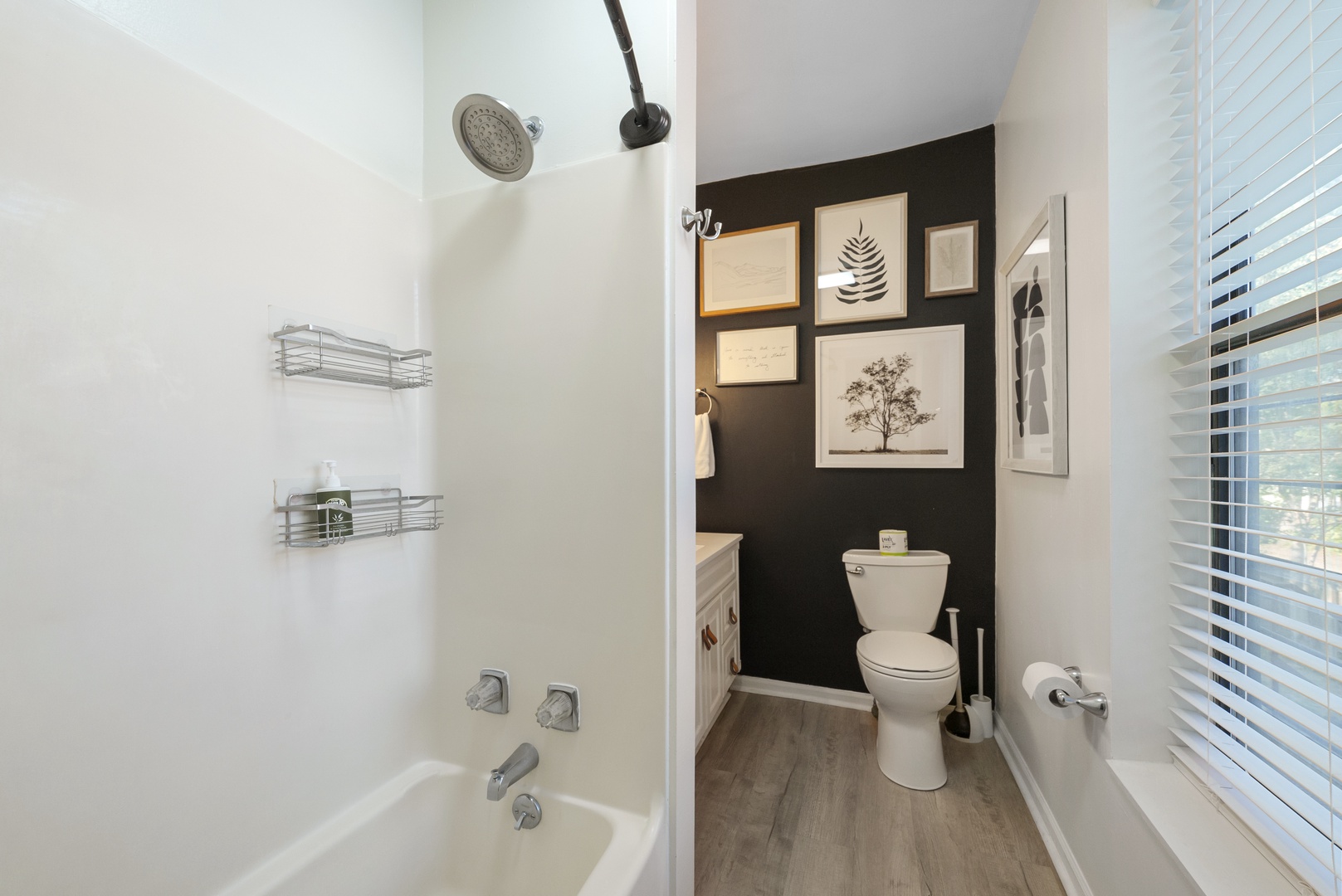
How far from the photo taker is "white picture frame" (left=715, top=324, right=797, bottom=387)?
249cm

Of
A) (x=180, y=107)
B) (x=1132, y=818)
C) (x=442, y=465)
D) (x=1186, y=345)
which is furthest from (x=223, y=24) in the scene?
(x=1132, y=818)

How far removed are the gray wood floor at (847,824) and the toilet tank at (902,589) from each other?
494 mm

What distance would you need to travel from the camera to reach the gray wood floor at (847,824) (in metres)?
1.42

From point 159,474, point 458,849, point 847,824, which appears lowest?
point 847,824

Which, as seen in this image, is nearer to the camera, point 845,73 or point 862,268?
point 845,73

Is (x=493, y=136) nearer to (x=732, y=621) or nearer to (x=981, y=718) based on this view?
(x=732, y=621)

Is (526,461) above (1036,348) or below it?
below

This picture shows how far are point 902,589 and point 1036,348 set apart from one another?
106 centimetres

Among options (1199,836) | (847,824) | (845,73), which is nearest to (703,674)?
(847,824)

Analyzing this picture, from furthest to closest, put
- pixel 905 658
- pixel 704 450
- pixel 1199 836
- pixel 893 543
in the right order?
pixel 704 450 → pixel 893 543 → pixel 905 658 → pixel 1199 836

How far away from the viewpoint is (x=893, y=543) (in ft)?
7.23

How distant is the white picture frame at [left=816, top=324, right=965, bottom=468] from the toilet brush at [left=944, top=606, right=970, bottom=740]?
0.68m

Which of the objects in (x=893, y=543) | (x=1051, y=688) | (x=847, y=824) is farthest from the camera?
(x=893, y=543)

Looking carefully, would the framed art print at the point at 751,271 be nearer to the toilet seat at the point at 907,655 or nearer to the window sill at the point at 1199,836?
the toilet seat at the point at 907,655
